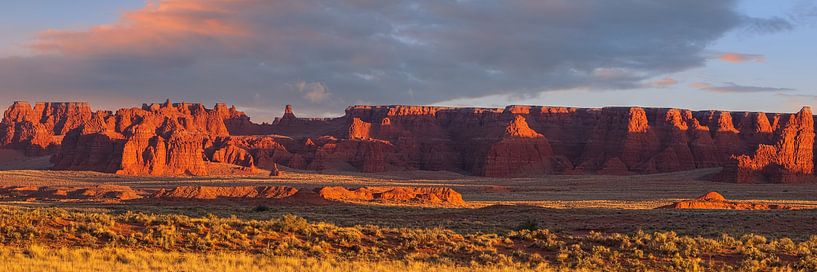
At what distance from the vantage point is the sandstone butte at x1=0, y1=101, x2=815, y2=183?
113m

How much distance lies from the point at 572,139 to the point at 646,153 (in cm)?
1832

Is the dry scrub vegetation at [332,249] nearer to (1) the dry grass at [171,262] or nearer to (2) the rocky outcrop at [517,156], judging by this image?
(1) the dry grass at [171,262]

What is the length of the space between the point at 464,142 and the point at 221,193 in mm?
92960

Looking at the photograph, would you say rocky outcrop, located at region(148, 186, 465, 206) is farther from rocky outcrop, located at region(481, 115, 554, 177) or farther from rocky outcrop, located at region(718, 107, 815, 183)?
rocky outcrop, located at region(481, 115, 554, 177)

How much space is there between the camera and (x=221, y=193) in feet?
191

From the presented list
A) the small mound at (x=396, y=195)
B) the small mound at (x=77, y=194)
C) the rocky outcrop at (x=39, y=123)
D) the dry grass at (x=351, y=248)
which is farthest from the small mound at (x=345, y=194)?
the rocky outcrop at (x=39, y=123)

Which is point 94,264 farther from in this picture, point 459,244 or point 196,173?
point 196,173

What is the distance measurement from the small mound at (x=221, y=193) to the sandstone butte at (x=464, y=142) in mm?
54360

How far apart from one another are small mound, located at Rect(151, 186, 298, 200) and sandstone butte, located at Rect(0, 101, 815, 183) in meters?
54.4

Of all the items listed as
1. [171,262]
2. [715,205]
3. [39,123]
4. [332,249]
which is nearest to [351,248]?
[332,249]

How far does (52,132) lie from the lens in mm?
168625

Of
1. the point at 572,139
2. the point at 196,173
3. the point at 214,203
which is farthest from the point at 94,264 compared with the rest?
the point at 572,139

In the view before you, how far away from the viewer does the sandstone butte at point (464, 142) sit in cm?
11344

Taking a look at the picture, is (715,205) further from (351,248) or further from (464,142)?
(464,142)
